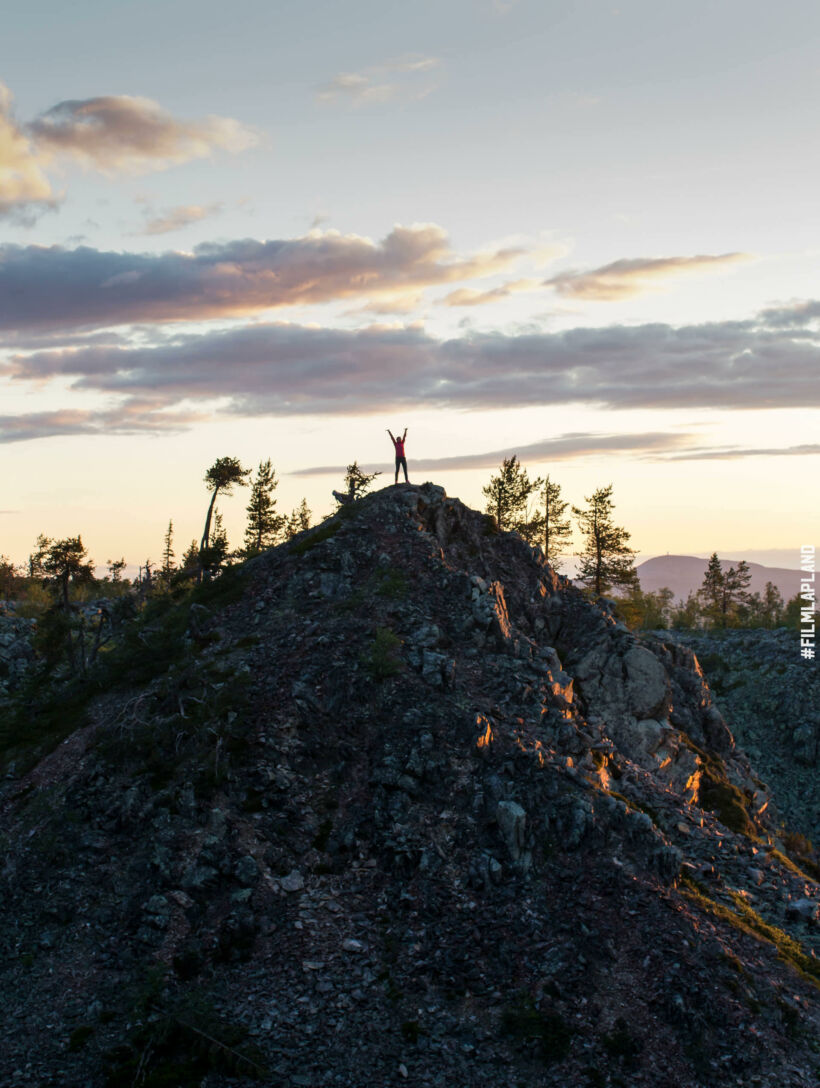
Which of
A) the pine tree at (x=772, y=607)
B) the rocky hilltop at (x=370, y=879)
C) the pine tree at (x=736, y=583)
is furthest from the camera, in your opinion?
the pine tree at (x=736, y=583)

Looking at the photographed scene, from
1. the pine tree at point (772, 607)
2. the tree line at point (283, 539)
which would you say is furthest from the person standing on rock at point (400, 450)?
the pine tree at point (772, 607)

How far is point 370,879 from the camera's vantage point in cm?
2694

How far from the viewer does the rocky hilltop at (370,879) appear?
21.5 meters

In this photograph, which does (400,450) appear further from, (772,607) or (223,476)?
(772,607)

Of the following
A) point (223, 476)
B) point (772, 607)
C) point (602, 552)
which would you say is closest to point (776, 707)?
point (602, 552)

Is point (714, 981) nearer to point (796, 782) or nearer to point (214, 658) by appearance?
point (214, 658)

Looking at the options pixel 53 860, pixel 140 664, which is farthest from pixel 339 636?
pixel 53 860

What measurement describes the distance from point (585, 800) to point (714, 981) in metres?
7.28

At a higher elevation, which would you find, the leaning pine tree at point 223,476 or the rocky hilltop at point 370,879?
the leaning pine tree at point 223,476

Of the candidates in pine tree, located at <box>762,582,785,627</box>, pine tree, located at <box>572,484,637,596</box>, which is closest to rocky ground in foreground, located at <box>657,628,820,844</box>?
pine tree, located at <box>572,484,637,596</box>

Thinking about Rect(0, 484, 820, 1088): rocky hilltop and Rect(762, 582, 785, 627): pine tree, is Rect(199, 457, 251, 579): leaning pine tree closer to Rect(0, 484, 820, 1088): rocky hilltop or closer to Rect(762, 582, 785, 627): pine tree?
Rect(0, 484, 820, 1088): rocky hilltop

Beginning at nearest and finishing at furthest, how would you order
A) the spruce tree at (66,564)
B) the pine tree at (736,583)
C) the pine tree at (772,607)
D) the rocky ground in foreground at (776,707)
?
the spruce tree at (66,564) < the rocky ground in foreground at (776,707) < the pine tree at (772,607) < the pine tree at (736,583)

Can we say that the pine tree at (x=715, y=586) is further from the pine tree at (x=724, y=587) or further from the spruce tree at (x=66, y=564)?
the spruce tree at (x=66, y=564)

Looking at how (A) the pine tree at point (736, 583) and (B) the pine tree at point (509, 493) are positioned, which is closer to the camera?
(B) the pine tree at point (509, 493)
